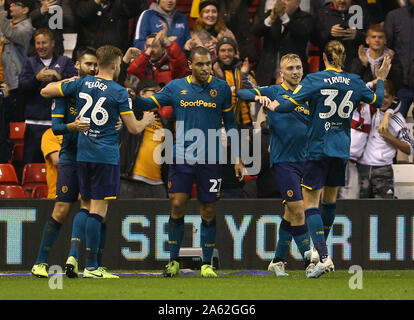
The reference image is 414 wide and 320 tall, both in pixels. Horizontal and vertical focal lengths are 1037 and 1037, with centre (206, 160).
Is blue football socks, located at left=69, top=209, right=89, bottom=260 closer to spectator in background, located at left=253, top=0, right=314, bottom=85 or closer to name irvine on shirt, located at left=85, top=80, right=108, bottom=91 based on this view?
name irvine on shirt, located at left=85, top=80, right=108, bottom=91

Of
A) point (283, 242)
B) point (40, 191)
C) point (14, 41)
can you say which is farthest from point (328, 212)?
point (14, 41)

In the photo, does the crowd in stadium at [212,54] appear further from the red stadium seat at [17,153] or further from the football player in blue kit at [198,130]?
the football player in blue kit at [198,130]

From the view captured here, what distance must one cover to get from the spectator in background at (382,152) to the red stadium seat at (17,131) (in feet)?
15.9

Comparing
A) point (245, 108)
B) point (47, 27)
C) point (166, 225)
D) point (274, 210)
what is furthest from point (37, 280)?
point (47, 27)

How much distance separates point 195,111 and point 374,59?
15.4ft

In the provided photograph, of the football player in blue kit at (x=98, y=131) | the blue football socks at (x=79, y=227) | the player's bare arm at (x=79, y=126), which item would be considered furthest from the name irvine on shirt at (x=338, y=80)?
the blue football socks at (x=79, y=227)

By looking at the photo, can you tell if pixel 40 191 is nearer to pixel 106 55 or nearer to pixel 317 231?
pixel 106 55

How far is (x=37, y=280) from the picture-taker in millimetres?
10273

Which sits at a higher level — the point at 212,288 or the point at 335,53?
the point at 335,53

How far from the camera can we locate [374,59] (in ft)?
47.8

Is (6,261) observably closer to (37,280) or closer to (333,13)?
(37,280)

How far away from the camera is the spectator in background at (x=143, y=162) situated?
1325 centimetres

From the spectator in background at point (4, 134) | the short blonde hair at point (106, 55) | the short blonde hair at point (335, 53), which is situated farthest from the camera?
the spectator in background at point (4, 134)

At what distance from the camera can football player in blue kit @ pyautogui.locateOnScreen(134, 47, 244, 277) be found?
10.7 meters
